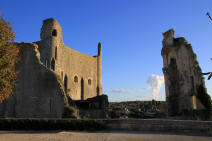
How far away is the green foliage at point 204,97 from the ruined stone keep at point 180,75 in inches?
10.7

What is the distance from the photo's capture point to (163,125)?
935cm

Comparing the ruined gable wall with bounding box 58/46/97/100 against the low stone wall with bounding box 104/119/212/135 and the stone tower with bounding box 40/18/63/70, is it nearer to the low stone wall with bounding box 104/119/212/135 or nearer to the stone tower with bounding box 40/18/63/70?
the stone tower with bounding box 40/18/63/70

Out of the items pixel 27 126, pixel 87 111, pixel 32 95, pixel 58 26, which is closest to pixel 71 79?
pixel 58 26

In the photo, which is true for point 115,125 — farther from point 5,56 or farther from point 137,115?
point 137,115

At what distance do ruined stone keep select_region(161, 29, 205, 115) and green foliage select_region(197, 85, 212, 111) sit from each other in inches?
10.7

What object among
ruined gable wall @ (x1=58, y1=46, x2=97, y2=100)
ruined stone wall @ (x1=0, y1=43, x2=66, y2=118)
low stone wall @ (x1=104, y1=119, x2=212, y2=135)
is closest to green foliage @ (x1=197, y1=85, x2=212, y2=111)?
low stone wall @ (x1=104, y1=119, x2=212, y2=135)

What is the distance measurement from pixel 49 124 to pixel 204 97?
17.5 meters

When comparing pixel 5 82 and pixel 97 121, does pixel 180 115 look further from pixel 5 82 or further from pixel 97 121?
pixel 5 82

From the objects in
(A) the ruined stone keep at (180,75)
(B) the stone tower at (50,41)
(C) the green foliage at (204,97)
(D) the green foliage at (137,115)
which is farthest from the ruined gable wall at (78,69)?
(C) the green foliage at (204,97)

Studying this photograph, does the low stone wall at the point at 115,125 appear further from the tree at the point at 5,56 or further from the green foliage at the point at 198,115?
the green foliage at the point at 198,115

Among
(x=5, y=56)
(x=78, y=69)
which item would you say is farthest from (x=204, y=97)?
(x=78, y=69)

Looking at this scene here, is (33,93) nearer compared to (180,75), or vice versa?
(33,93)

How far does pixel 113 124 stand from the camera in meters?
10.2

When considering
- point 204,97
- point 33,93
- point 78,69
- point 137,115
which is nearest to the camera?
point 33,93
